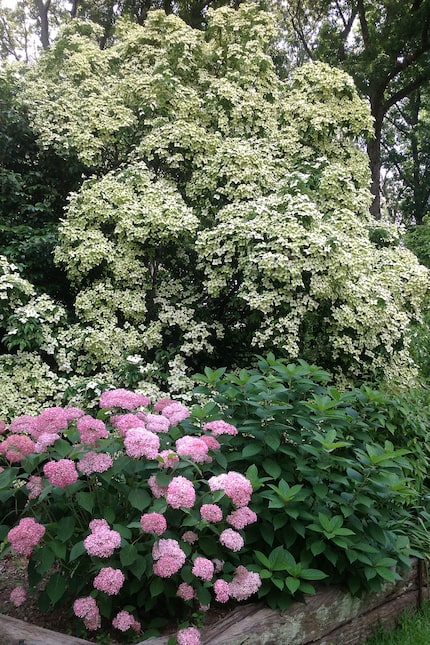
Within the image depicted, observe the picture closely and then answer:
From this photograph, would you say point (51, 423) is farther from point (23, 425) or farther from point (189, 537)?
point (189, 537)

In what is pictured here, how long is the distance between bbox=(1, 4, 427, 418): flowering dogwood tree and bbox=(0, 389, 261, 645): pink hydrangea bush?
6.85 feet

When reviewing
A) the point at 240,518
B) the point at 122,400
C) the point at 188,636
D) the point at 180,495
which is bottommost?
the point at 188,636

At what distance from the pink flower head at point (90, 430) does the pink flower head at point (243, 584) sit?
79 cm

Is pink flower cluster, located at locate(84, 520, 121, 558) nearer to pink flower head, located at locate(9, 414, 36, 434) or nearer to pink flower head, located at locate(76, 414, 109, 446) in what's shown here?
pink flower head, located at locate(76, 414, 109, 446)

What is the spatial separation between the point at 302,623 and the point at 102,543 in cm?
102

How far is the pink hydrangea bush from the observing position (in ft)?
6.72

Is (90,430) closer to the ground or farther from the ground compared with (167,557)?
farther from the ground

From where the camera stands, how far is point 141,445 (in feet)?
6.97

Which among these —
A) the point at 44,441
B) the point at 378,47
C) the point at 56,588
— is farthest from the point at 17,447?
the point at 378,47

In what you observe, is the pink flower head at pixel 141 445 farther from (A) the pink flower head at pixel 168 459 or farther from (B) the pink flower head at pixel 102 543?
(B) the pink flower head at pixel 102 543

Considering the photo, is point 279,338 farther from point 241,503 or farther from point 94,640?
point 94,640

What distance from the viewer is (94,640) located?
2.25 m

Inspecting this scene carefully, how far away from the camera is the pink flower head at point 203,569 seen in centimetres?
205

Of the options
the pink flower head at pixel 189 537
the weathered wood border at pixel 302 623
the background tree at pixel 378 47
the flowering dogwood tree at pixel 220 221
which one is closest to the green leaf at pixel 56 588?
the weathered wood border at pixel 302 623
